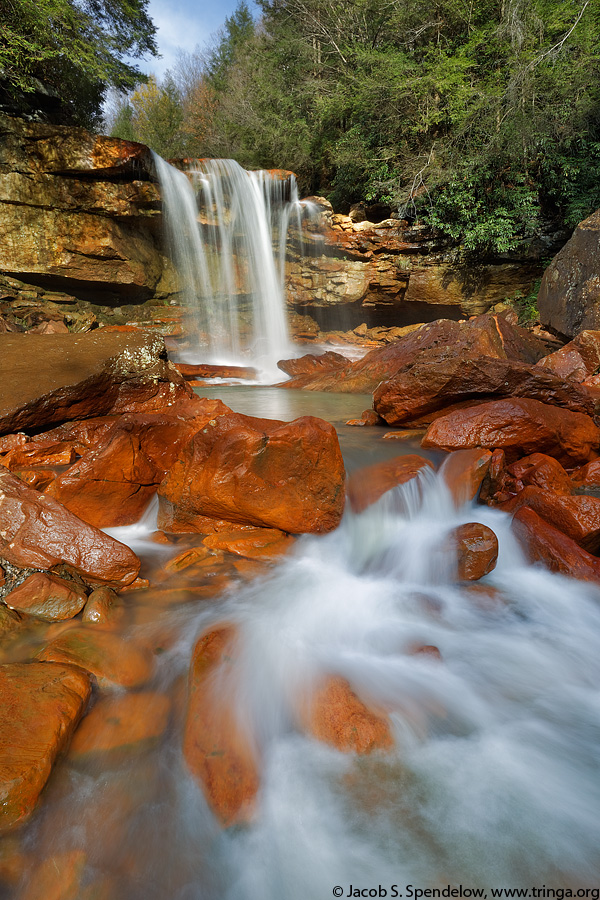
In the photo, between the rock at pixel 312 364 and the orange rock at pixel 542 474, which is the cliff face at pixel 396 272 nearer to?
the rock at pixel 312 364

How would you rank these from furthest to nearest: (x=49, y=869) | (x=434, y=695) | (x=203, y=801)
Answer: (x=434, y=695)
(x=203, y=801)
(x=49, y=869)

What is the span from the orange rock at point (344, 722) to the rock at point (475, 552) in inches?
61.6

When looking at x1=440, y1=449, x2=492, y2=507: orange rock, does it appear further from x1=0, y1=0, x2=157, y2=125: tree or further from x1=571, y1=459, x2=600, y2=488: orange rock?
x1=0, y1=0, x2=157, y2=125: tree

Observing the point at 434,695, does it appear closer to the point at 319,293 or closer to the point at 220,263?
the point at 319,293

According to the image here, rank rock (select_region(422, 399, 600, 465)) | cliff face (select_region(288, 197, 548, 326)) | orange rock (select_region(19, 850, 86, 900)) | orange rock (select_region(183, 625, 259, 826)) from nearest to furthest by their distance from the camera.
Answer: orange rock (select_region(19, 850, 86, 900)) < orange rock (select_region(183, 625, 259, 826)) < rock (select_region(422, 399, 600, 465)) < cliff face (select_region(288, 197, 548, 326))

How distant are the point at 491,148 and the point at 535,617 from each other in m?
15.1

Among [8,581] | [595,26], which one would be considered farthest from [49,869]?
[595,26]

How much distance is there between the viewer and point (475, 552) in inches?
135

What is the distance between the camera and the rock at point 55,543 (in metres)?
2.93

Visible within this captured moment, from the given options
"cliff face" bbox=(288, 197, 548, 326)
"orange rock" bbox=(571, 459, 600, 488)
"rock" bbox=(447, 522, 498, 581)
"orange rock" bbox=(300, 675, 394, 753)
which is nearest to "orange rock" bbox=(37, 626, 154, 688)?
"orange rock" bbox=(300, 675, 394, 753)

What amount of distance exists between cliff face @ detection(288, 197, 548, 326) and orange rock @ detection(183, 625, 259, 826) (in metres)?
14.9

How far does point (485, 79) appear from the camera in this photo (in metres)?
13.6

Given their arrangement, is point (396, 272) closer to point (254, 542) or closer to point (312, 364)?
point (312, 364)

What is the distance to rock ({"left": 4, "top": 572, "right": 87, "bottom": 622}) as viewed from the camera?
105 inches
